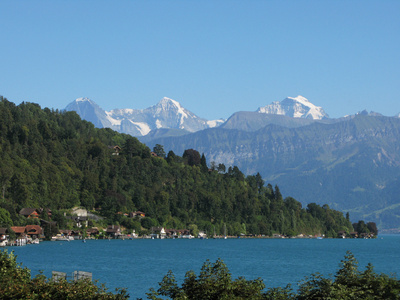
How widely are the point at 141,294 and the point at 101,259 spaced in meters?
55.6

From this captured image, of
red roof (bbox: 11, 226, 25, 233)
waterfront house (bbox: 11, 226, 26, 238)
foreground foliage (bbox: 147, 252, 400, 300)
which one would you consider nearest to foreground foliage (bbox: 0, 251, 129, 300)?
foreground foliage (bbox: 147, 252, 400, 300)

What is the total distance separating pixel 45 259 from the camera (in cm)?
12462

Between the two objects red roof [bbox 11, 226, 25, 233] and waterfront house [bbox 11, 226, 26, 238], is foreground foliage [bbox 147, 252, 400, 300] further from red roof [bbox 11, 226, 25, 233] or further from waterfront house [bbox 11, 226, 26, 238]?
waterfront house [bbox 11, 226, 26, 238]

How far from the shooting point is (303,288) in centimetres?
4128

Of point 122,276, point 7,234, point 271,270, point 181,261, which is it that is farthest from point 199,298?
point 7,234

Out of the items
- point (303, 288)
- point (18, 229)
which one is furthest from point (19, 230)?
point (303, 288)

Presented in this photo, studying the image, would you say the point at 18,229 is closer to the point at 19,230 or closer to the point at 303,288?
the point at 19,230

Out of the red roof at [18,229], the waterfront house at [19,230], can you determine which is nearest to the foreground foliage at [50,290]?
the red roof at [18,229]

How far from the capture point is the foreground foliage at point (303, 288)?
128ft

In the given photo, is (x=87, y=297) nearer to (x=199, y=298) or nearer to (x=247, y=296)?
(x=199, y=298)

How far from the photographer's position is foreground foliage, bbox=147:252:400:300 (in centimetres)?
3894

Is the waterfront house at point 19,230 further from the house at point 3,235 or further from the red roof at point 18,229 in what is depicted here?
the house at point 3,235

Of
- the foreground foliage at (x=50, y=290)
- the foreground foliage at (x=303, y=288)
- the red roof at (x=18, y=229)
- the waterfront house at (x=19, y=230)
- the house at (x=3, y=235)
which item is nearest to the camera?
the foreground foliage at (x=303, y=288)

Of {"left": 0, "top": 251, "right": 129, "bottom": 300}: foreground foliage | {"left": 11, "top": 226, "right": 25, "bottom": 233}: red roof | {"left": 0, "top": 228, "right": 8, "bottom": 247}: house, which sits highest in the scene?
{"left": 11, "top": 226, "right": 25, "bottom": 233}: red roof
